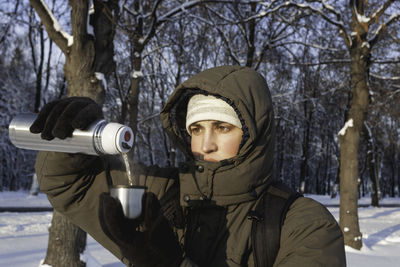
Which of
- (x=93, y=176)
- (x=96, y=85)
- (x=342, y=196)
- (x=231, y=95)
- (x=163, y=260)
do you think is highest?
(x=96, y=85)

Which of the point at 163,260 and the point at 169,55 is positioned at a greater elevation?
the point at 169,55

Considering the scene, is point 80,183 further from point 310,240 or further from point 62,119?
point 310,240

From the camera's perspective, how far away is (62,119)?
128 cm

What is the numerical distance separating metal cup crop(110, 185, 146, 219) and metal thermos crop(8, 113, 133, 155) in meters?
0.20

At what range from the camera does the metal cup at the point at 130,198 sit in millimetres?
1106

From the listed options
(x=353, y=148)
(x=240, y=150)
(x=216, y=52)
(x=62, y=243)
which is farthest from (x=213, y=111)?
(x=216, y=52)

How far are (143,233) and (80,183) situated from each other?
1.67 ft

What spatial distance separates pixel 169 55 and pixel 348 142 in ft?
29.7

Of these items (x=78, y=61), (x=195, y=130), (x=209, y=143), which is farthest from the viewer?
(x=78, y=61)

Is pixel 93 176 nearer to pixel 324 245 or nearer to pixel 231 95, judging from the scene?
pixel 231 95

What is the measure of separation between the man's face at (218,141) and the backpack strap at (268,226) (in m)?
0.29

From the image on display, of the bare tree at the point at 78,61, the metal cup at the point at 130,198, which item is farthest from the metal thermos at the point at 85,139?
the bare tree at the point at 78,61

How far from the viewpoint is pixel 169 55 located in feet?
47.8

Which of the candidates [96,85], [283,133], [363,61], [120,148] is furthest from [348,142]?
[283,133]
